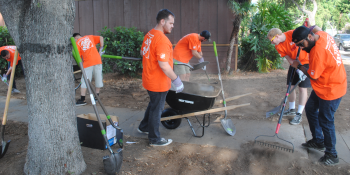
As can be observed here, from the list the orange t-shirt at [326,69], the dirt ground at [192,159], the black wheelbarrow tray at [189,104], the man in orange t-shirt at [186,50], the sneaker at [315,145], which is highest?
the man in orange t-shirt at [186,50]

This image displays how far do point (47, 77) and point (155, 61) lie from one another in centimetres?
129

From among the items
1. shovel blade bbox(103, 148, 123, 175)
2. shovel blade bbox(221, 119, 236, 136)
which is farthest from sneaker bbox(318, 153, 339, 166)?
shovel blade bbox(103, 148, 123, 175)

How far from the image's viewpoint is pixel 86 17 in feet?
34.5

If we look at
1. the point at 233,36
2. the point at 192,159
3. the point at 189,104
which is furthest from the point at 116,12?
the point at 192,159

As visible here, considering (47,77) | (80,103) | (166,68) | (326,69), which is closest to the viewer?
(47,77)

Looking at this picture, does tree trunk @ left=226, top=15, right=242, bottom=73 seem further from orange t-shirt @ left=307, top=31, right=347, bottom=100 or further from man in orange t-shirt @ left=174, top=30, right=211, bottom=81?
orange t-shirt @ left=307, top=31, right=347, bottom=100

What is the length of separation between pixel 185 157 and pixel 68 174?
1379 mm

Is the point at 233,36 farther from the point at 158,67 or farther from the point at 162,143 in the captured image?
the point at 162,143

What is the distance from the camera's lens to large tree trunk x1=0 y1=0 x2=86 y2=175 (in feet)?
7.81

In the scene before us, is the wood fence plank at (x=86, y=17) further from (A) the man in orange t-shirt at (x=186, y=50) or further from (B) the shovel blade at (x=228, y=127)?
(B) the shovel blade at (x=228, y=127)

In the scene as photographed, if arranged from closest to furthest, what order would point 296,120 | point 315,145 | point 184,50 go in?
1. point 315,145
2. point 296,120
3. point 184,50

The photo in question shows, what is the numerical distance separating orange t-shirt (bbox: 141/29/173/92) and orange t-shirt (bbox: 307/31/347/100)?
5.52ft

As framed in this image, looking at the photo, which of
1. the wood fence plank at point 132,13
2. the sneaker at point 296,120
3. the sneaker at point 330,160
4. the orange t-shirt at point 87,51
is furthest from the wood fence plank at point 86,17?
the sneaker at point 330,160

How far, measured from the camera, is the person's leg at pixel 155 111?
3.36 m
